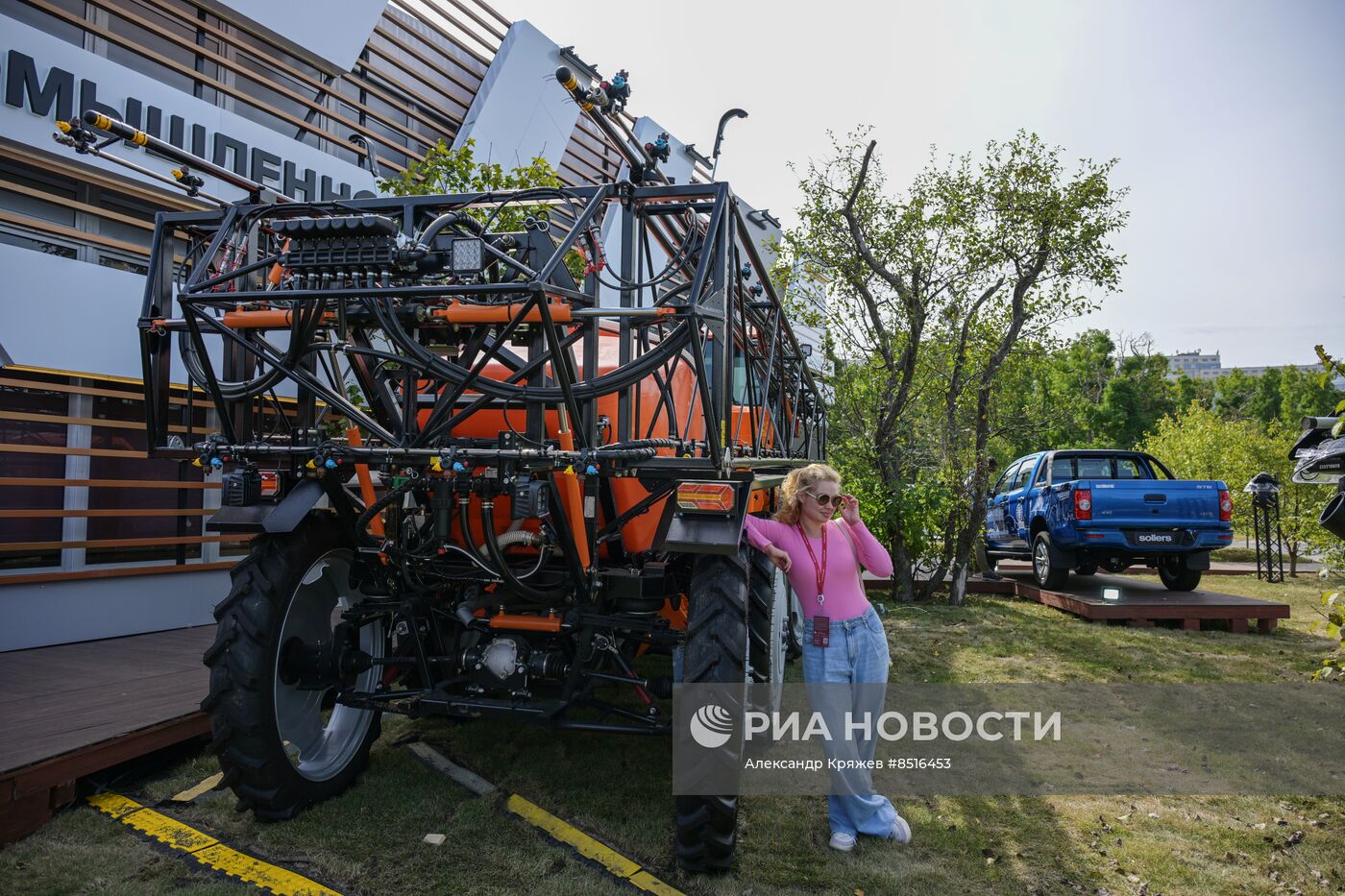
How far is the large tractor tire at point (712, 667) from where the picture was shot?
10.8 ft

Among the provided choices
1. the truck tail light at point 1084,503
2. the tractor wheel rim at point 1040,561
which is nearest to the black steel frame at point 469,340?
the truck tail light at point 1084,503

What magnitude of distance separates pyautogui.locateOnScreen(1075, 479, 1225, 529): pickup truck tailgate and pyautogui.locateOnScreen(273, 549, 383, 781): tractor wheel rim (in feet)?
27.2

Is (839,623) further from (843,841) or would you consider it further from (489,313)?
(489,313)

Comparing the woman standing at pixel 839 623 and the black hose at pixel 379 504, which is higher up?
the black hose at pixel 379 504

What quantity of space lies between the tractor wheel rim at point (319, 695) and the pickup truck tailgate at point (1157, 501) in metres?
8.29

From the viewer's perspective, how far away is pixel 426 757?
4.63m

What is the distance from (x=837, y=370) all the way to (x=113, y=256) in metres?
8.71

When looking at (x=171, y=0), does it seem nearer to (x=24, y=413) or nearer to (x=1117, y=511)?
(x=24, y=413)

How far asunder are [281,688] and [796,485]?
8.65ft

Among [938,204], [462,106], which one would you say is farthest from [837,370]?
[462,106]

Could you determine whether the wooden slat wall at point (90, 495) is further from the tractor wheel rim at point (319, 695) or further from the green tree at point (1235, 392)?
the green tree at point (1235, 392)

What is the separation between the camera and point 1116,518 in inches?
376

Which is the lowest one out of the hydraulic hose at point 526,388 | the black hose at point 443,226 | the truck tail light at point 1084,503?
the truck tail light at point 1084,503

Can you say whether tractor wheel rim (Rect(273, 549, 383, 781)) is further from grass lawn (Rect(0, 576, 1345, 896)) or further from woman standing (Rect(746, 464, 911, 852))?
woman standing (Rect(746, 464, 911, 852))
